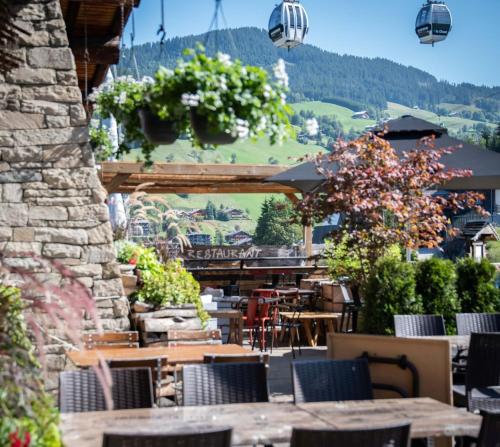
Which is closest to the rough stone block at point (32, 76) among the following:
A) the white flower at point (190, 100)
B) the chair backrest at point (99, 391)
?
the white flower at point (190, 100)

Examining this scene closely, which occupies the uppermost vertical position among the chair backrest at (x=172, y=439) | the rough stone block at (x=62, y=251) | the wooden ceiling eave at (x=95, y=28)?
the wooden ceiling eave at (x=95, y=28)

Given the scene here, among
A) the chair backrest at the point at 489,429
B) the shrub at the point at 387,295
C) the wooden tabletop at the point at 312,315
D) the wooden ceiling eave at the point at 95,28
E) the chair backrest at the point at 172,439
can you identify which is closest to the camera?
the chair backrest at the point at 172,439

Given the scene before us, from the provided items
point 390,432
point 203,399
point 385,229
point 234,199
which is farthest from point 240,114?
point 234,199

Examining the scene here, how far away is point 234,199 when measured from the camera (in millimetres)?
65000

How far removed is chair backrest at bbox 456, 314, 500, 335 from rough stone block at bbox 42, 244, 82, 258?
10.1 ft

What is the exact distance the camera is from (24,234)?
704 cm

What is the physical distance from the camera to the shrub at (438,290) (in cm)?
722

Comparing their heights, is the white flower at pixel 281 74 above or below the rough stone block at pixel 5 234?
above

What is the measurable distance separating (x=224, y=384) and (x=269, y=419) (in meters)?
0.70

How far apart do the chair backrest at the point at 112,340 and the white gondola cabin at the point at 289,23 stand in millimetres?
8015

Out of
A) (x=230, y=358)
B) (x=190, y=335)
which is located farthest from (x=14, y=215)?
(x=230, y=358)

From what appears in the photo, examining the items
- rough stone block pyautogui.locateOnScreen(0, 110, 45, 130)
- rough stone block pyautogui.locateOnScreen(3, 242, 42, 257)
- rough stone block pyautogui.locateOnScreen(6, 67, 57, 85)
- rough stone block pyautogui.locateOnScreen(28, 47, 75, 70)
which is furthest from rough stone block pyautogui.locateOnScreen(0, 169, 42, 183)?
rough stone block pyautogui.locateOnScreen(28, 47, 75, 70)

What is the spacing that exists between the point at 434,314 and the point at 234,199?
57911 mm

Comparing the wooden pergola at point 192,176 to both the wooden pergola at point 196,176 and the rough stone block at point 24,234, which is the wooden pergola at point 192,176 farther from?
the rough stone block at point 24,234
